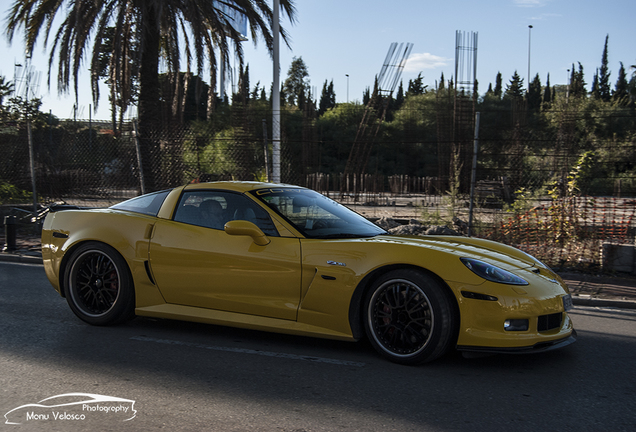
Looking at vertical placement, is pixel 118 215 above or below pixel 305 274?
above

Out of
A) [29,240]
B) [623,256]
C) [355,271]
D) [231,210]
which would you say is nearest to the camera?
[355,271]

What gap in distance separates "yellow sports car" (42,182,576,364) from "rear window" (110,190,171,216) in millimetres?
14

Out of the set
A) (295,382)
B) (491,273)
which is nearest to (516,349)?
(491,273)

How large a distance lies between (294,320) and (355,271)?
0.63 m

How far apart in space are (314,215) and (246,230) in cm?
69

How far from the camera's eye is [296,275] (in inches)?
171

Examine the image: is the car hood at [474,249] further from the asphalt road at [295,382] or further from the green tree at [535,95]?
the green tree at [535,95]

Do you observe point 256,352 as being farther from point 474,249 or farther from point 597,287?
point 597,287

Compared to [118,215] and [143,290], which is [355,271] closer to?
[143,290]

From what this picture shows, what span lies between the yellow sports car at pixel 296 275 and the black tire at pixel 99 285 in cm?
1

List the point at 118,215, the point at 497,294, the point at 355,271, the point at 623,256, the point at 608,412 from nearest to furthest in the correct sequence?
1. the point at 608,412
2. the point at 497,294
3. the point at 355,271
4. the point at 118,215
5. the point at 623,256

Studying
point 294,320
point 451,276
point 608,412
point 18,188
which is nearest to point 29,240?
point 18,188

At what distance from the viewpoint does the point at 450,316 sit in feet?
12.8

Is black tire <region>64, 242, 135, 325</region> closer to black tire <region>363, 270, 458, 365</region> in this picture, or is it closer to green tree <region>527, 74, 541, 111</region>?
black tire <region>363, 270, 458, 365</region>
